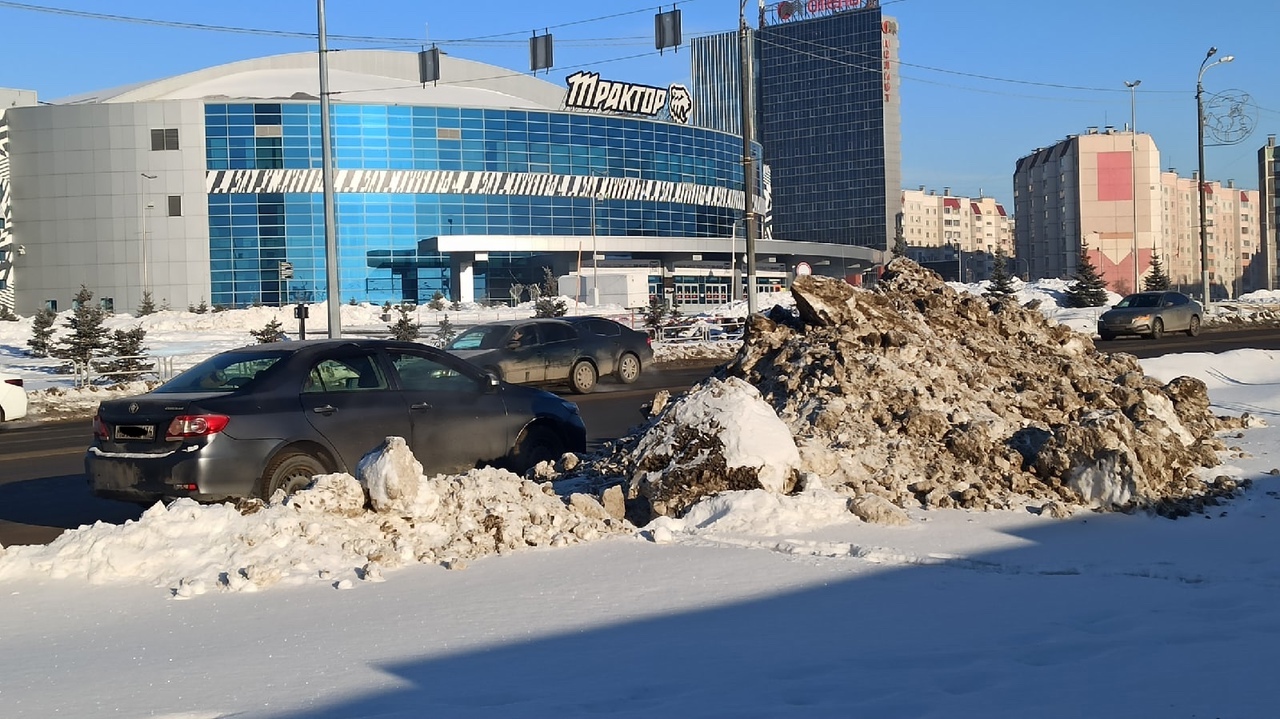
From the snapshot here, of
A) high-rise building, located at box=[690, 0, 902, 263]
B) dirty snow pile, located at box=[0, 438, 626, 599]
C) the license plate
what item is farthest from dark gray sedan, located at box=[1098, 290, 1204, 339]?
high-rise building, located at box=[690, 0, 902, 263]

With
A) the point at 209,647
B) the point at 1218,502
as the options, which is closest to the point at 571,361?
the point at 1218,502

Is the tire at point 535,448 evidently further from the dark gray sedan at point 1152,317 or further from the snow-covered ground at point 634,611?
the dark gray sedan at point 1152,317

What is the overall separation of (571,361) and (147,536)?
56.6 ft

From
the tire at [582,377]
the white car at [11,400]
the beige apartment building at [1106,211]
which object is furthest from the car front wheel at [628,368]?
the beige apartment building at [1106,211]

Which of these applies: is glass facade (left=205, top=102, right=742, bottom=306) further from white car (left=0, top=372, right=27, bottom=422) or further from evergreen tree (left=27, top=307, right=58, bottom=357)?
white car (left=0, top=372, right=27, bottom=422)

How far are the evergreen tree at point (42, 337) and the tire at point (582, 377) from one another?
2096 cm

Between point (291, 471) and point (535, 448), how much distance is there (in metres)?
2.66

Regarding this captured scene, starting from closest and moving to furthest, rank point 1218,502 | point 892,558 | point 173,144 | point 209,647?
point 209,647
point 892,558
point 1218,502
point 173,144

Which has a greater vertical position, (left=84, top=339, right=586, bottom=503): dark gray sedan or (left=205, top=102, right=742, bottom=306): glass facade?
(left=205, top=102, right=742, bottom=306): glass facade

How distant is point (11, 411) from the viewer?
76.4ft

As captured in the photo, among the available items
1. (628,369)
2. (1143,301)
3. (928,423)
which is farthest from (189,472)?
(1143,301)

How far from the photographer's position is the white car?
2319 centimetres

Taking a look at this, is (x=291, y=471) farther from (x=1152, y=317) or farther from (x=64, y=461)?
(x=1152, y=317)

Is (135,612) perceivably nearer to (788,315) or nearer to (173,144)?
(788,315)
